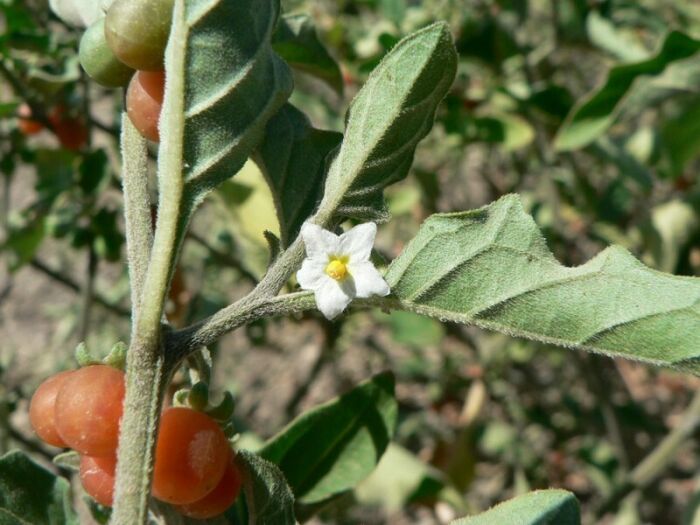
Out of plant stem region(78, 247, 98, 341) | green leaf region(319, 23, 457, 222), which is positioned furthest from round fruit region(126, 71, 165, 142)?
plant stem region(78, 247, 98, 341)

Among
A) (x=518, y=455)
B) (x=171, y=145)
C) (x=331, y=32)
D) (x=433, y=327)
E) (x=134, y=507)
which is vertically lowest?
(x=518, y=455)

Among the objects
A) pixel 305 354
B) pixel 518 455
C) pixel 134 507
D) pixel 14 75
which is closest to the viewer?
pixel 134 507

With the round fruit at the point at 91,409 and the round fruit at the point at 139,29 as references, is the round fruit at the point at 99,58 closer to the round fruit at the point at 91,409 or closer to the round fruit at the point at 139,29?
the round fruit at the point at 139,29

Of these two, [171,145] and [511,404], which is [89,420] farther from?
[511,404]

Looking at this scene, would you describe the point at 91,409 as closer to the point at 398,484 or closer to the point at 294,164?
the point at 294,164

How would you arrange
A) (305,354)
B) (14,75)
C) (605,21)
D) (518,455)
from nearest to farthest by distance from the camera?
1. (14,75)
2. (605,21)
3. (518,455)
4. (305,354)

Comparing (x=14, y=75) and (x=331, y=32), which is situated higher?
(x=14, y=75)

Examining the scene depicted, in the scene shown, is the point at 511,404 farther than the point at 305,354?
No

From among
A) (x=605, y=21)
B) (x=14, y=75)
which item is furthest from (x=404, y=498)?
(x=605, y=21)

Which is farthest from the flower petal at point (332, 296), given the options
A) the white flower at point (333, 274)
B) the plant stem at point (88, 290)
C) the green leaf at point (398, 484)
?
the plant stem at point (88, 290)
